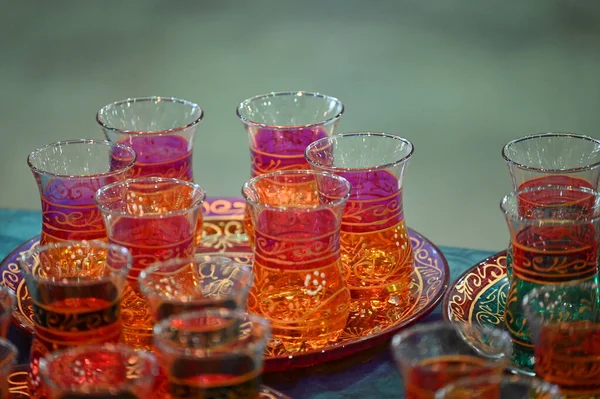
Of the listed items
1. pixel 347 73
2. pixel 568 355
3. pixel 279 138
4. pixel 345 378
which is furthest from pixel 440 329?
pixel 347 73

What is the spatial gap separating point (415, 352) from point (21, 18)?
395 cm

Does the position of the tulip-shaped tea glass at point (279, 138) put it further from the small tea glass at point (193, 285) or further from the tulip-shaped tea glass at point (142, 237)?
the small tea glass at point (193, 285)

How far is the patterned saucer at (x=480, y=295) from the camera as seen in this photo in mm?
1308

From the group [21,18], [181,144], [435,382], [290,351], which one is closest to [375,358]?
[290,351]

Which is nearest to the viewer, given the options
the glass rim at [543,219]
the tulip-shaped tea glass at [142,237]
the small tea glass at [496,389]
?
the small tea glass at [496,389]

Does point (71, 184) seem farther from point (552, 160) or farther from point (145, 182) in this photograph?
point (552, 160)

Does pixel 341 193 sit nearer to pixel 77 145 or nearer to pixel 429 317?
pixel 429 317

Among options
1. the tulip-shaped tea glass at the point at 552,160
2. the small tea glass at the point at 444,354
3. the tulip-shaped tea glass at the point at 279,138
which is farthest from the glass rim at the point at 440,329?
the tulip-shaped tea glass at the point at 279,138

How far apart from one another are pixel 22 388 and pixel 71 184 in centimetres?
31

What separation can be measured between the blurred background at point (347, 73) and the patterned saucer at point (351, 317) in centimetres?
103

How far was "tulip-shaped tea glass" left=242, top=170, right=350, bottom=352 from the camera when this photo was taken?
48.6 inches

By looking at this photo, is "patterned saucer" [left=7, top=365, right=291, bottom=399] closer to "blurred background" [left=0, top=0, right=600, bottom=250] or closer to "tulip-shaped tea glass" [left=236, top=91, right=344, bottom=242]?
"tulip-shaped tea glass" [left=236, top=91, right=344, bottom=242]

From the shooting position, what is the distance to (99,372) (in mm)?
968

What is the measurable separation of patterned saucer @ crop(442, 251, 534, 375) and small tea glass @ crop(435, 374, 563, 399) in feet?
1.06
